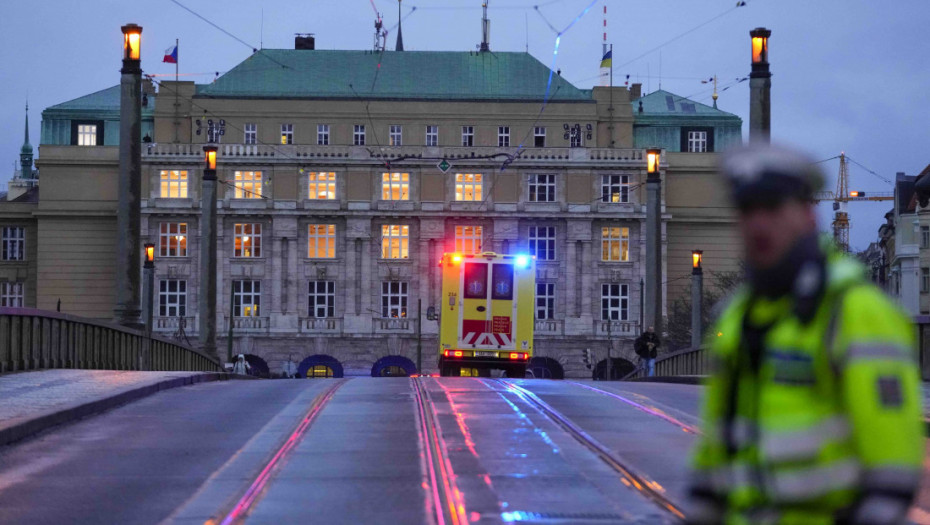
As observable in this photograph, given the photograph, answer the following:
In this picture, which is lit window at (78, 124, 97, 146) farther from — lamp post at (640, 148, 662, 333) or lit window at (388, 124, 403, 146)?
lamp post at (640, 148, 662, 333)

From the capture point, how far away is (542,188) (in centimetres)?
8250

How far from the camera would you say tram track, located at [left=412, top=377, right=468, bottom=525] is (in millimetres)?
9898

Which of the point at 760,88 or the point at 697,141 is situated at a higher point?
the point at 697,141

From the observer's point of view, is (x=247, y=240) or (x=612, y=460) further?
(x=247, y=240)

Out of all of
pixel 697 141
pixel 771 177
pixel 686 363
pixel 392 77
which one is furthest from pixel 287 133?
pixel 771 177

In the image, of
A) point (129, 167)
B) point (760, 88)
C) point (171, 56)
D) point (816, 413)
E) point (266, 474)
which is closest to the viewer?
point (816, 413)

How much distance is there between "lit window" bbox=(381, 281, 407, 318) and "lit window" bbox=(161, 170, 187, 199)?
12.7 m

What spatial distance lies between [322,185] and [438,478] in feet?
230

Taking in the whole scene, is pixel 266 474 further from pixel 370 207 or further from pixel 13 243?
pixel 13 243

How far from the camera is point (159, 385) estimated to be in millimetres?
22031

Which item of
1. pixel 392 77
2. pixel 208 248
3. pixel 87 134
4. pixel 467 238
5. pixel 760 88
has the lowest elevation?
pixel 208 248

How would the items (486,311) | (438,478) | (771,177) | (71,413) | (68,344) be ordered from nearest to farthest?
1. (771,177)
2. (438,478)
3. (71,413)
4. (68,344)
5. (486,311)

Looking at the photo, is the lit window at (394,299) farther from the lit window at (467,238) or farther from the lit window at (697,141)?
the lit window at (697,141)

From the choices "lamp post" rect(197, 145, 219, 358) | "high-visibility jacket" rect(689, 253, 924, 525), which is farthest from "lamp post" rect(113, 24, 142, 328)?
"high-visibility jacket" rect(689, 253, 924, 525)
